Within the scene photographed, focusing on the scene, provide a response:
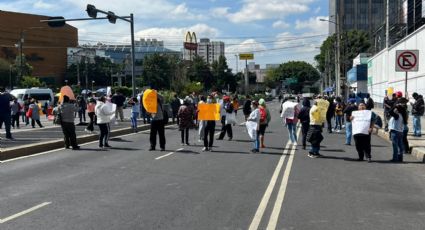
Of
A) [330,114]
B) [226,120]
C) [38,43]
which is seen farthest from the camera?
[38,43]

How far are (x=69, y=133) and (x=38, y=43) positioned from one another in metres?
110

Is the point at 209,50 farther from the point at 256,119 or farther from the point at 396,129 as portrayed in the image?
the point at 396,129

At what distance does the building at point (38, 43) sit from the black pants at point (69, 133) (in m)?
94.6

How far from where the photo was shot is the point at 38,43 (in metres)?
119

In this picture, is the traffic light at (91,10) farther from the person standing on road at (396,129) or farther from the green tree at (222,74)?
the green tree at (222,74)

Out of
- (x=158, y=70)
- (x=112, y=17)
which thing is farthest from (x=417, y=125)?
(x=158, y=70)

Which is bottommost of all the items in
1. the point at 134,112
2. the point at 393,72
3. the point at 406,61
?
the point at 134,112

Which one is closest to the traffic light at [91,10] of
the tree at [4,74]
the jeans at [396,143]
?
the jeans at [396,143]

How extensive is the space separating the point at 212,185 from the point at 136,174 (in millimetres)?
2118

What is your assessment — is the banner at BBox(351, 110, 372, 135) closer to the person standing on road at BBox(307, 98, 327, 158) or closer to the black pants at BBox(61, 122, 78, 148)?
the person standing on road at BBox(307, 98, 327, 158)

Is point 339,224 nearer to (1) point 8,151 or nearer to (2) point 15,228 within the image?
(2) point 15,228

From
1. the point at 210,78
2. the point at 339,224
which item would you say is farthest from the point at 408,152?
the point at 210,78

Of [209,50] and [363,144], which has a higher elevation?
[209,50]

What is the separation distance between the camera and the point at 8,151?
14.3 metres
